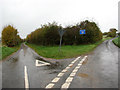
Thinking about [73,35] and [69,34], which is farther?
[69,34]

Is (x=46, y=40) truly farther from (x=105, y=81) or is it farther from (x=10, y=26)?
(x=105, y=81)

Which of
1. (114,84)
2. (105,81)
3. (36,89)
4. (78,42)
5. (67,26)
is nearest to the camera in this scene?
(36,89)

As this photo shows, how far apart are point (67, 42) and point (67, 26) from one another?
500 cm

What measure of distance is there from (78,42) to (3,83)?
2326cm

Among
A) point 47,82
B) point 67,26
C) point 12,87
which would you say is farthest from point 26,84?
→ point 67,26

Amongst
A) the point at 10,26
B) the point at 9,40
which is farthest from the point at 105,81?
the point at 10,26

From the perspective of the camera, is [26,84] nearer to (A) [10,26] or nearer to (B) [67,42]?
(B) [67,42]

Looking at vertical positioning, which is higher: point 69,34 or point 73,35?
point 69,34

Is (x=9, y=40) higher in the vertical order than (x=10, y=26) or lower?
lower

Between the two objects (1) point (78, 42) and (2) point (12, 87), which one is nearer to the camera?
(2) point (12, 87)

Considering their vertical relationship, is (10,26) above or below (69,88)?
above

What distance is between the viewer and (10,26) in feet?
93.8

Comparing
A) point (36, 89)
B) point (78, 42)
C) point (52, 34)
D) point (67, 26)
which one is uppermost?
point (67, 26)

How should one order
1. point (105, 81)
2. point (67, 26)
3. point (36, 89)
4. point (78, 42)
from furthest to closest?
point (67, 26)
point (78, 42)
point (105, 81)
point (36, 89)
